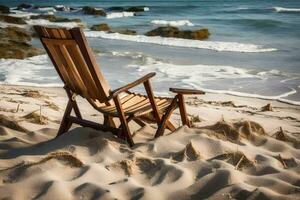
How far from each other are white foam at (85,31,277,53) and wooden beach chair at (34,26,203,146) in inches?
404

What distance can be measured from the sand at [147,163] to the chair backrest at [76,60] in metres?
0.47

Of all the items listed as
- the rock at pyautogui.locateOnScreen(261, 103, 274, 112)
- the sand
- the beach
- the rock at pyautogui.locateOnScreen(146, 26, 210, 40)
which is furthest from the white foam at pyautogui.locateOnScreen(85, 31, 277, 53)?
the sand

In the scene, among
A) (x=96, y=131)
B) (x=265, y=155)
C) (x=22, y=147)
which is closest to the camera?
(x=265, y=155)

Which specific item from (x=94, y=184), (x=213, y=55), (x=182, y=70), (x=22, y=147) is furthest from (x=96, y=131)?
(x=213, y=55)

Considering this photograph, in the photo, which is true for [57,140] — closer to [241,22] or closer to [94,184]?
[94,184]

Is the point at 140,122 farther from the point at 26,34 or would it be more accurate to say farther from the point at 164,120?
the point at 26,34

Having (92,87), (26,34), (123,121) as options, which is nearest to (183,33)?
(26,34)

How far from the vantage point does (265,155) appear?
11.7ft

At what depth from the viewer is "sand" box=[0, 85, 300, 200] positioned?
282 centimetres

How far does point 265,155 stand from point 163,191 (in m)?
1.17

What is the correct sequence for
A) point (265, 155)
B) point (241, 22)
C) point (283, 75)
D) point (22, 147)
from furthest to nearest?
point (241, 22) → point (283, 75) → point (22, 147) → point (265, 155)

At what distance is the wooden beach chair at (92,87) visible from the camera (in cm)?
361

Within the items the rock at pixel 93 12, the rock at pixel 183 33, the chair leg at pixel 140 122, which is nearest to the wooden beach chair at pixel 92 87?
the chair leg at pixel 140 122

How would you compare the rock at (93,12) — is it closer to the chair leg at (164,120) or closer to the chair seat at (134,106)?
the chair seat at (134,106)
